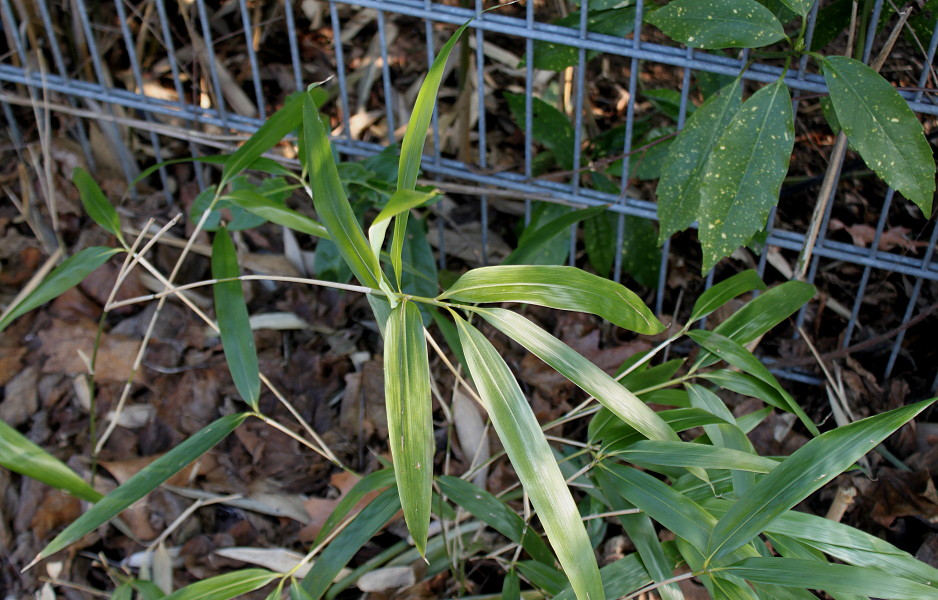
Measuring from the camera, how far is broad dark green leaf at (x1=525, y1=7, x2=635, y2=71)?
1.37 metres

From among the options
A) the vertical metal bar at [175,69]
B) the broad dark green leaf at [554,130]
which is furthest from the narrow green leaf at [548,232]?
the vertical metal bar at [175,69]

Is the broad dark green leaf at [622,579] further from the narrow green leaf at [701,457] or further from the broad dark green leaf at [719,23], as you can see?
the broad dark green leaf at [719,23]

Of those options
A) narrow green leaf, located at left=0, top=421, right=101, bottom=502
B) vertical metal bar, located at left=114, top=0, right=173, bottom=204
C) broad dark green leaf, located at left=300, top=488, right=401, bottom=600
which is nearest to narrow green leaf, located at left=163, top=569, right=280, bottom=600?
broad dark green leaf, located at left=300, top=488, right=401, bottom=600

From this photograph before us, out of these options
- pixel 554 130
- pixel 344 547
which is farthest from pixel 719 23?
pixel 344 547

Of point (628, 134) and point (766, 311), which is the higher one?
point (628, 134)

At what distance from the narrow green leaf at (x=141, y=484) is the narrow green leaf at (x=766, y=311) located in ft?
2.14

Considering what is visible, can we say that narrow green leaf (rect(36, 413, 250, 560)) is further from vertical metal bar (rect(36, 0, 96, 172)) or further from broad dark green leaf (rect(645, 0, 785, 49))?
vertical metal bar (rect(36, 0, 96, 172))

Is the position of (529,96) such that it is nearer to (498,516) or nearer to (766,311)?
(766,311)

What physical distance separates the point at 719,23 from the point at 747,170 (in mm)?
190

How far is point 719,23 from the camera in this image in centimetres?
115

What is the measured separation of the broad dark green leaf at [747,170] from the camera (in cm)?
116

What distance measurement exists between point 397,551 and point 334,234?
67 cm

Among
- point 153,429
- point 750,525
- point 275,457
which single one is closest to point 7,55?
point 153,429

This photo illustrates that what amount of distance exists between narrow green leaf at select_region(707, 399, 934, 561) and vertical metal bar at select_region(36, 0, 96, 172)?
4.88 feet
